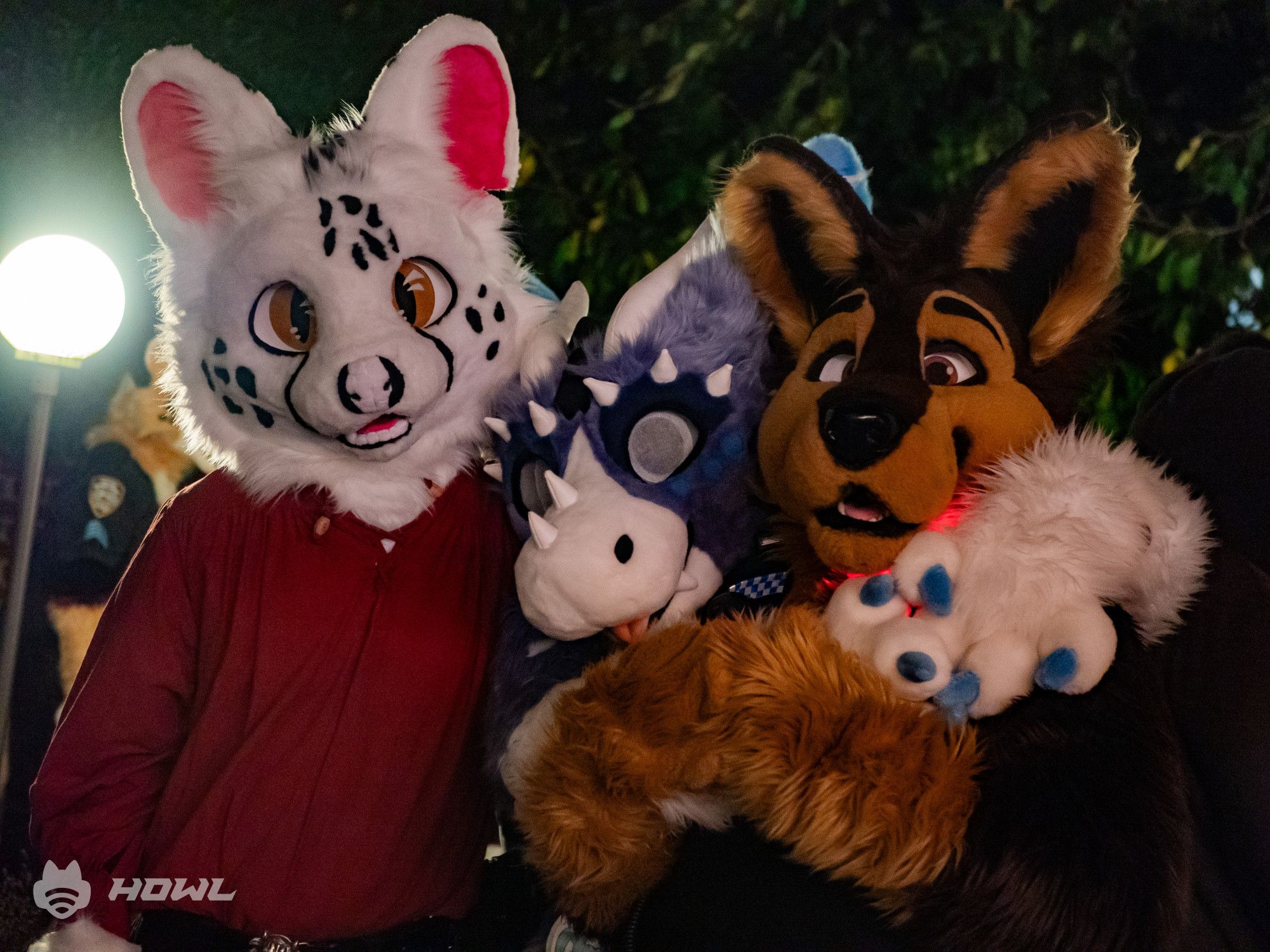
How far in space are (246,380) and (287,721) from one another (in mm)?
384

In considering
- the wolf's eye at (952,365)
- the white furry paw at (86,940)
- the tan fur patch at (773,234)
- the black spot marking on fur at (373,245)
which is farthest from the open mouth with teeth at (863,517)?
the white furry paw at (86,940)

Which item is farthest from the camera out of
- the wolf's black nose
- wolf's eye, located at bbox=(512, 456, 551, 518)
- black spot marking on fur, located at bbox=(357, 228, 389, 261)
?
black spot marking on fur, located at bbox=(357, 228, 389, 261)

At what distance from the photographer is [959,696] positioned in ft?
2.71

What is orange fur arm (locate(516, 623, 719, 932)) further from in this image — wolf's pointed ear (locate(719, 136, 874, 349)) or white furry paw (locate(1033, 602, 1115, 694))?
wolf's pointed ear (locate(719, 136, 874, 349))

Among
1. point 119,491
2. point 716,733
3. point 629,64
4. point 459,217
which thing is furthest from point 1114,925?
point 119,491

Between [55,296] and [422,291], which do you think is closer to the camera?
[422,291]

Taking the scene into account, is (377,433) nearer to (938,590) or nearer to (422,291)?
(422,291)

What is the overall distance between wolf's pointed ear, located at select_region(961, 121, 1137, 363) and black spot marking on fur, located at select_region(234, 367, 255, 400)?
2.47ft

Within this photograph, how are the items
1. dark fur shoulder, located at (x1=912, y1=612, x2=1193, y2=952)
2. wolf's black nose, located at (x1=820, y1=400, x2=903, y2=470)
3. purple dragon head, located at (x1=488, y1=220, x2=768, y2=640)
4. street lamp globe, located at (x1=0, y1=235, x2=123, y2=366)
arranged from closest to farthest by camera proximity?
dark fur shoulder, located at (x1=912, y1=612, x2=1193, y2=952), wolf's black nose, located at (x1=820, y1=400, x2=903, y2=470), purple dragon head, located at (x1=488, y1=220, x2=768, y2=640), street lamp globe, located at (x1=0, y1=235, x2=123, y2=366)

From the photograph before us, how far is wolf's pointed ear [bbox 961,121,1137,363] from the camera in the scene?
921 millimetres

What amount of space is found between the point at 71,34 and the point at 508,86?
7.30 ft

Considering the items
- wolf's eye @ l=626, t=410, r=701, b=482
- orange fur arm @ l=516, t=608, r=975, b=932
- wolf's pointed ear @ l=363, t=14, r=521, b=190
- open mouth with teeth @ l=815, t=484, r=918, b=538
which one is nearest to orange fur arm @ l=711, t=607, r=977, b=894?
orange fur arm @ l=516, t=608, r=975, b=932

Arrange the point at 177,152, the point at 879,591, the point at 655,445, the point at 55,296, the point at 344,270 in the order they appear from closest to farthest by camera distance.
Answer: the point at 879,591, the point at 655,445, the point at 344,270, the point at 177,152, the point at 55,296

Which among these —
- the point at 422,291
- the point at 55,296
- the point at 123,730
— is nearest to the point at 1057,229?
the point at 422,291
